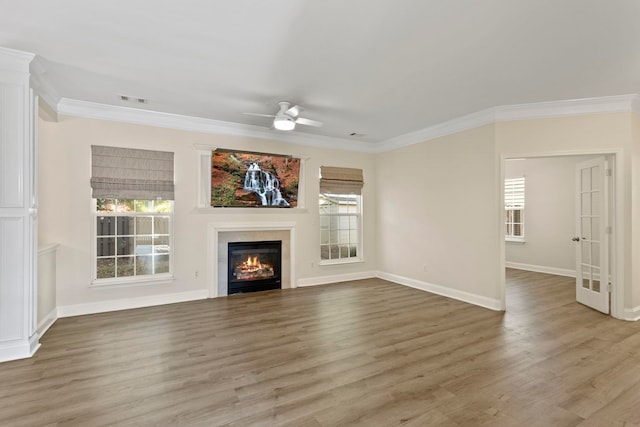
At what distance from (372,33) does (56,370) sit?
12.9 feet

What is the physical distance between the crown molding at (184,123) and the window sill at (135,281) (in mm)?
2240

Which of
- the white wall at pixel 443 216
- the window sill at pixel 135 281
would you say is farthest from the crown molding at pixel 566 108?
the window sill at pixel 135 281

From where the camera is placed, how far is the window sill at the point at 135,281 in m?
4.19

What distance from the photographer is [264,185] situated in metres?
5.29

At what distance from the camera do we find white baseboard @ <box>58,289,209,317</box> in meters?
4.04

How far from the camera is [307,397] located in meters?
2.27

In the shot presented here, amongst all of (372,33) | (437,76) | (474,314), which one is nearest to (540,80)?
(437,76)

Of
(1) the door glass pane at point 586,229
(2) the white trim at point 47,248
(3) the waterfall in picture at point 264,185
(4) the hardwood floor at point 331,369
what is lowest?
(4) the hardwood floor at point 331,369

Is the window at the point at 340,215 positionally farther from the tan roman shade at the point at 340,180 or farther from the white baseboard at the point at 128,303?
the white baseboard at the point at 128,303

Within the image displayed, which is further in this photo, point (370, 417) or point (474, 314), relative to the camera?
point (474, 314)

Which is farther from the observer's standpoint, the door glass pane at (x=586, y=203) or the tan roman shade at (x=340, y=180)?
the tan roman shade at (x=340, y=180)

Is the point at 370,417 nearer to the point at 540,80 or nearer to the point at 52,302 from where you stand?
the point at 540,80

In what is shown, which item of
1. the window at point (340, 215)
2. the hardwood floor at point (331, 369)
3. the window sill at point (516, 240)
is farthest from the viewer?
the window sill at point (516, 240)

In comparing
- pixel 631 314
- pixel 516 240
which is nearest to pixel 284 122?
pixel 631 314
